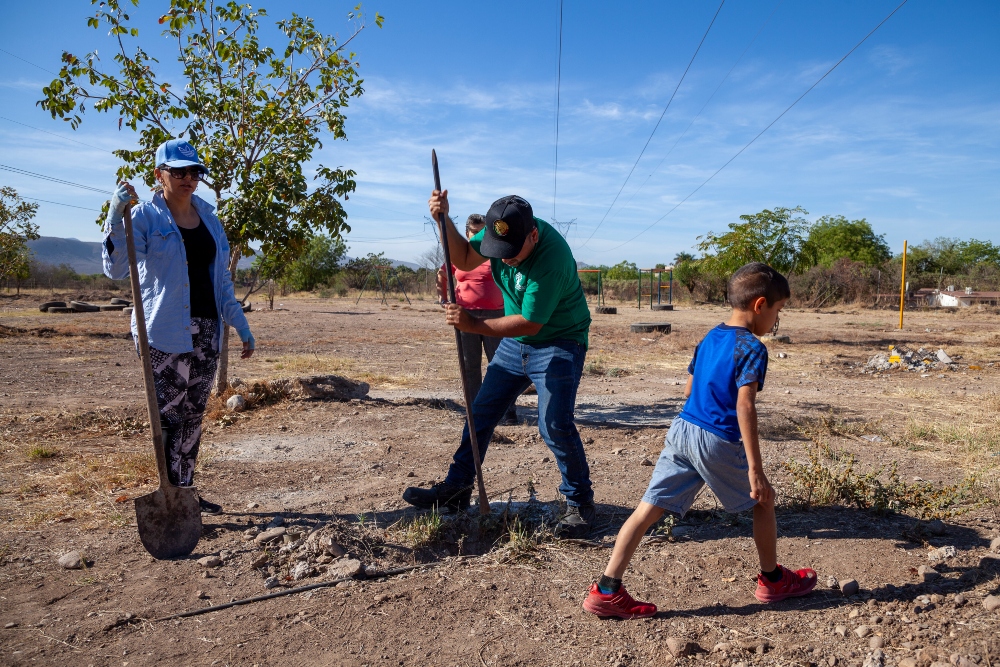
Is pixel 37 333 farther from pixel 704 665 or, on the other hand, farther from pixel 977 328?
pixel 977 328

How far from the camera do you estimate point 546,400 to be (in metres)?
3.38

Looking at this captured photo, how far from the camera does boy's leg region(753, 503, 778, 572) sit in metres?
2.68

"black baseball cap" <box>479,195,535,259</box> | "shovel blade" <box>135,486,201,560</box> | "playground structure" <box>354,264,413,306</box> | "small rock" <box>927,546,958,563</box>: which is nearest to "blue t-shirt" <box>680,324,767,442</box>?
"black baseball cap" <box>479,195,535,259</box>

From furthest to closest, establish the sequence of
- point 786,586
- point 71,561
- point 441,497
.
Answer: point 441,497 < point 71,561 < point 786,586

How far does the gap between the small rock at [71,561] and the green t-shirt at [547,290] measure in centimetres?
230

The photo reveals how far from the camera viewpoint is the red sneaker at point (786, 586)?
2.78 m

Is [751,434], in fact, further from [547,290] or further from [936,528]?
[936,528]

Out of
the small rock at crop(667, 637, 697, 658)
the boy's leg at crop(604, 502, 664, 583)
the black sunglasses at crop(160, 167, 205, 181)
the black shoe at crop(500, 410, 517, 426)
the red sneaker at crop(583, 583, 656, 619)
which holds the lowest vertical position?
Result: the small rock at crop(667, 637, 697, 658)

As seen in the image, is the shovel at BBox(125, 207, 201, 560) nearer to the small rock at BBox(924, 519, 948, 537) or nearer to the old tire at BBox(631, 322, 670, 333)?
the small rock at BBox(924, 519, 948, 537)

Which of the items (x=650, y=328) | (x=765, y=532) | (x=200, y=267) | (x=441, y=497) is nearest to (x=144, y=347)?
(x=200, y=267)

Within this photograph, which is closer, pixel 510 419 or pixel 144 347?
pixel 144 347

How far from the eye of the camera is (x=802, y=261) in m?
18.2

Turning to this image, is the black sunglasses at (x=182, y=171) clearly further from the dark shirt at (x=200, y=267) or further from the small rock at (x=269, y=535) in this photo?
the small rock at (x=269, y=535)

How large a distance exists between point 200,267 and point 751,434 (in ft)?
9.25
